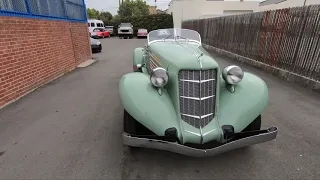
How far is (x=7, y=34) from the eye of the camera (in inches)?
181

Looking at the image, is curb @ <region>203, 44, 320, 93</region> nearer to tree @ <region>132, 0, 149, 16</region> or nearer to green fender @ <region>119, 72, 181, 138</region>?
green fender @ <region>119, 72, 181, 138</region>

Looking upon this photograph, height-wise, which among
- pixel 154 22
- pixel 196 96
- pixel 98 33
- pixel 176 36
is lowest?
pixel 98 33

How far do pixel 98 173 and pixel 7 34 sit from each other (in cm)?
415

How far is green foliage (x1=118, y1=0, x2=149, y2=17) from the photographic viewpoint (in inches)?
1912

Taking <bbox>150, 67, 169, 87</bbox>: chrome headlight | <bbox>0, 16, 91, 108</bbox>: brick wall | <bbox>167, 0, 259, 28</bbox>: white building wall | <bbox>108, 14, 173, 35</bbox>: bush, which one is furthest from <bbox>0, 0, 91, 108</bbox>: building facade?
<bbox>108, 14, 173, 35</bbox>: bush

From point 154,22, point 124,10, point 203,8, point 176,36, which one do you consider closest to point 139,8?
point 124,10

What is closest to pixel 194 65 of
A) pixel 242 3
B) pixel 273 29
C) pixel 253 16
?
pixel 273 29

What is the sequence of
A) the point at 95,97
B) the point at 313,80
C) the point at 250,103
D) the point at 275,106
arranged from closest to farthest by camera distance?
1. the point at 250,103
2. the point at 275,106
3. the point at 95,97
4. the point at 313,80

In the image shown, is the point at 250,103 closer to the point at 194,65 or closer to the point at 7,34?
the point at 194,65

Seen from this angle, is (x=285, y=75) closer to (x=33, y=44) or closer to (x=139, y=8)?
(x=33, y=44)

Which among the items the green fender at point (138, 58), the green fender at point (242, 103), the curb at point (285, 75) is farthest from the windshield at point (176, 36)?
the curb at point (285, 75)

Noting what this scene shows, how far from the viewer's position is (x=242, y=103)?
8.27 ft

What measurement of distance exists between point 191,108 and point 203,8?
28.3m

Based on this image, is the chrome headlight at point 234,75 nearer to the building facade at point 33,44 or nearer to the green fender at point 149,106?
the green fender at point 149,106
